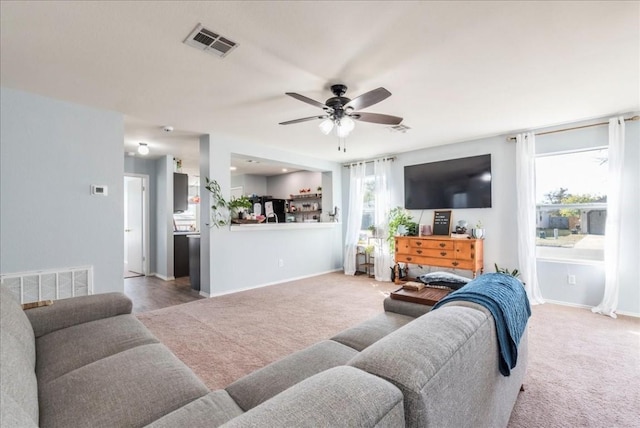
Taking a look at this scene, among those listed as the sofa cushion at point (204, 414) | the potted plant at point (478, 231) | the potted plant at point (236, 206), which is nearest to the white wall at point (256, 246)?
the potted plant at point (236, 206)

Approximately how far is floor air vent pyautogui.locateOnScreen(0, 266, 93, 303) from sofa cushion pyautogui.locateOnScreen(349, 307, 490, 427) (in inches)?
140

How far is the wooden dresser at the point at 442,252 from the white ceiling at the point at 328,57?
186cm

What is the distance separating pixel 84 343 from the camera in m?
1.58

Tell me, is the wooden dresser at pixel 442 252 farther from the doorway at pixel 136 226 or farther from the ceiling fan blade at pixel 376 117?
the doorway at pixel 136 226

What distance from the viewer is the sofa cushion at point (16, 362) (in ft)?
2.79

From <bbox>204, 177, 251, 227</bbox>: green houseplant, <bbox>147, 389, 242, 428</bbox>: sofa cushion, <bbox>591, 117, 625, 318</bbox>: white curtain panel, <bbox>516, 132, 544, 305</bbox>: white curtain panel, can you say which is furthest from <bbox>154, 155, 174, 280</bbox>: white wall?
<bbox>591, 117, 625, 318</bbox>: white curtain panel

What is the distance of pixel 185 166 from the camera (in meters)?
6.69

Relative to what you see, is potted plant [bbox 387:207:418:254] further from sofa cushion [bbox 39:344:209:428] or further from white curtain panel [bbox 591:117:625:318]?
sofa cushion [bbox 39:344:209:428]

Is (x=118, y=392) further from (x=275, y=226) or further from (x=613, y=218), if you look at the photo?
(x=613, y=218)

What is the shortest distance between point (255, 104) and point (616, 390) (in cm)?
387

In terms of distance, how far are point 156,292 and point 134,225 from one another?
233cm

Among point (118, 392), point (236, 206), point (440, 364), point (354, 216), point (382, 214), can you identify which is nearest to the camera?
point (440, 364)

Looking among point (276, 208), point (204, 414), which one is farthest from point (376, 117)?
point (276, 208)

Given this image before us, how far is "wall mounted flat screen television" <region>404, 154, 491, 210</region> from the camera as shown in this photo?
4613mm
